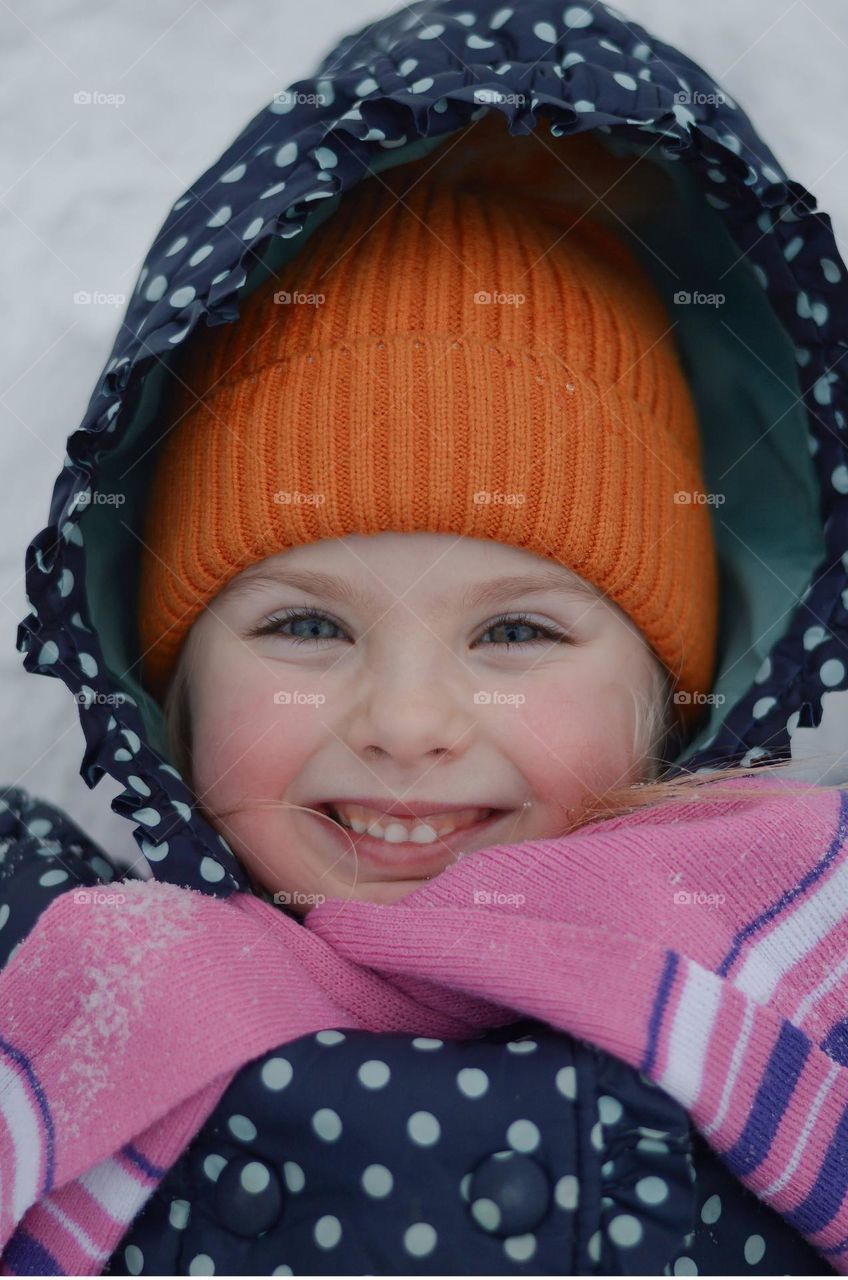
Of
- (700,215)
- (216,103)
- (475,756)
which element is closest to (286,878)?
(475,756)

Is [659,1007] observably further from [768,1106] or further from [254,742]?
[254,742]

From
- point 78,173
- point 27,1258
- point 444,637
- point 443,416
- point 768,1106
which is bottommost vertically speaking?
point 27,1258

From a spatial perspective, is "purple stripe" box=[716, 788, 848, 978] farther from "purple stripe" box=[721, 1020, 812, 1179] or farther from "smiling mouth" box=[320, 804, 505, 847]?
"smiling mouth" box=[320, 804, 505, 847]

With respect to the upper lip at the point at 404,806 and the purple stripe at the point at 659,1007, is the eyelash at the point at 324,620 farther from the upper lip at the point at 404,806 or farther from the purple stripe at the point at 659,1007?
the purple stripe at the point at 659,1007

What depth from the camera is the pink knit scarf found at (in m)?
0.95

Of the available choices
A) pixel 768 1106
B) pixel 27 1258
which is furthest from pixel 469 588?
pixel 27 1258

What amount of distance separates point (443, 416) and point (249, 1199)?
2.01 ft

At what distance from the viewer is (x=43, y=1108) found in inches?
39.6

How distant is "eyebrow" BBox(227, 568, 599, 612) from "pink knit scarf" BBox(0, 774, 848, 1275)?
0.68 ft

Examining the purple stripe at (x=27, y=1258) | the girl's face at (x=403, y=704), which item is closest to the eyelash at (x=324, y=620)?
the girl's face at (x=403, y=704)

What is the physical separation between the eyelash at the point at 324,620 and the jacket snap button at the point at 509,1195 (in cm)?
43

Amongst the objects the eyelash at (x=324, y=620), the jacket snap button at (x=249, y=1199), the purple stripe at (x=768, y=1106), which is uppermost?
the eyelash at (x=324, y=620)

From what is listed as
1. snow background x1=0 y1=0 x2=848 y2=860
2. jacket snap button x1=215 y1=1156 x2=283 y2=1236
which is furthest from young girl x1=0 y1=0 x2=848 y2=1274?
snow background x1=0 y1=0 x2=848 y2=860

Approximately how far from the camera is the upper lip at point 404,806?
1.17m
